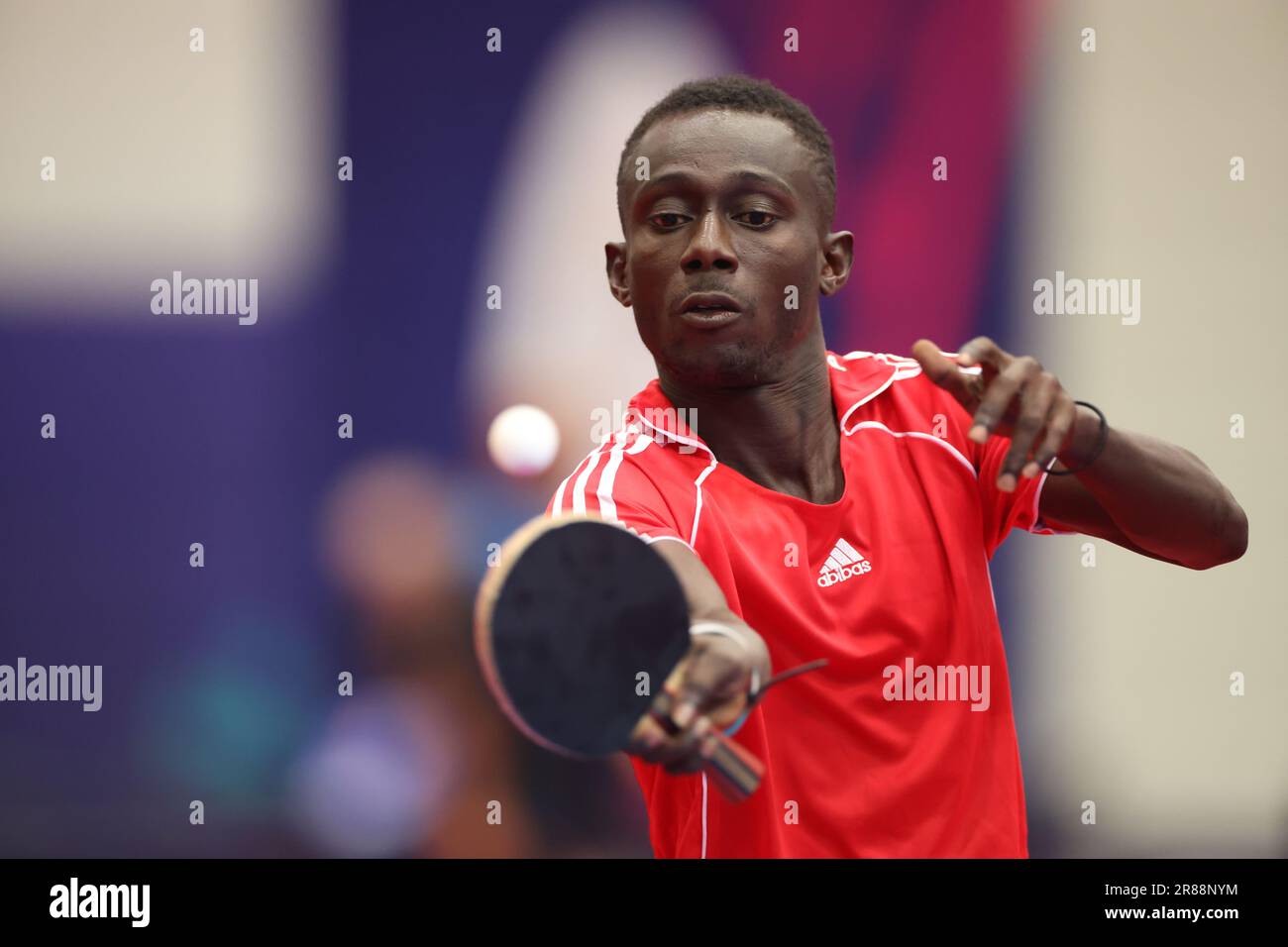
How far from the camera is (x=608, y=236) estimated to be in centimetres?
407

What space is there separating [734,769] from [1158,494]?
954 mm

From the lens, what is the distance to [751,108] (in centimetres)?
236

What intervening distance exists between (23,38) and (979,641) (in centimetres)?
382

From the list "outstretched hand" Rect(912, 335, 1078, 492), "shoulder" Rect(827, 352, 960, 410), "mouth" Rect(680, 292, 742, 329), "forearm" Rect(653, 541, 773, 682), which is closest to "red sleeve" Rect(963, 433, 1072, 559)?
"shoulder" Rect(827, 352, 960, 410)

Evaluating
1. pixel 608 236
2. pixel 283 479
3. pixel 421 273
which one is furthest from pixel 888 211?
pixel 283 479

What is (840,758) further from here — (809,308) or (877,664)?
(809,308)

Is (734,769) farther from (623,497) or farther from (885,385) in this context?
(885,385)

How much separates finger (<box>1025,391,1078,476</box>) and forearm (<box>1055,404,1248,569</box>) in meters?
0.07

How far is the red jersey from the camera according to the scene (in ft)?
6.89

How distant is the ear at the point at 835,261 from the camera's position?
8.23 feet
